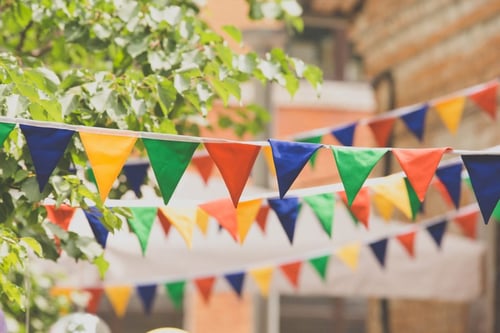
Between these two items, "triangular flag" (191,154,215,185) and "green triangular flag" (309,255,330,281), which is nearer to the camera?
"triangular flag" (191,154,215,185)

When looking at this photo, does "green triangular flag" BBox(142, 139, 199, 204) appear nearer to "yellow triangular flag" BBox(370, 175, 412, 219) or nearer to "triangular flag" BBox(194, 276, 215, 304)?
"yellow triangular flag" BBox(370, 175, 412, 219)

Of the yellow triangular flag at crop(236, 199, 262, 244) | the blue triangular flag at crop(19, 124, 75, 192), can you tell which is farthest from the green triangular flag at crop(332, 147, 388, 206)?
the yellow triangular flag at crop(236, 199, 262, 244)

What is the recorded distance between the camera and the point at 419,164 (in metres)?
3.99

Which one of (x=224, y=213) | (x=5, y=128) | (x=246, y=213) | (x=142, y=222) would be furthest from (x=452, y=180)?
(x=5, y=128)

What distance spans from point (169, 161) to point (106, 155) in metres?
0.22

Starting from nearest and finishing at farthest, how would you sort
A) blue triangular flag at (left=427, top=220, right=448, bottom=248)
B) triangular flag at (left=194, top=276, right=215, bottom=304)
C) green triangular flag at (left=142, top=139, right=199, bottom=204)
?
1. green triangular flag at (left=142, top=139, right=199, bottom=204)
2. blue triangular flag at (left=427, top=220, right=448, bottom=248)
3. triangular flag at (left=194, top=276, right=215, bottom=304)

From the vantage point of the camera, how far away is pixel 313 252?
702 centimetres

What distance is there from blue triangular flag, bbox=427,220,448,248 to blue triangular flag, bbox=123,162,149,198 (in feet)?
6.94

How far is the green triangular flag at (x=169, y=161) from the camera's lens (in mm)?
3834

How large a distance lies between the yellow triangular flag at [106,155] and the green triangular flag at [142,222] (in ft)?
3.10

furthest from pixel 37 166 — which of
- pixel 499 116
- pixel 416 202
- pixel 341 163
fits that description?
pixel 499 116

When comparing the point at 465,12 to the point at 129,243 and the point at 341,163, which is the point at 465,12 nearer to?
the point at 129,243

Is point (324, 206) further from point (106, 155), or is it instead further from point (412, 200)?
point (106, 155)

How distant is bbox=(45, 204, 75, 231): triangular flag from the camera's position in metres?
4.56
